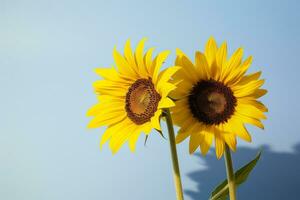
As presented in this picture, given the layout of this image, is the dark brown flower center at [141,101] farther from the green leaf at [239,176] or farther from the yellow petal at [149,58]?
the green leaf at [239,176]

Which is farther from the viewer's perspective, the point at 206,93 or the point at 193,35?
the point at 193,35

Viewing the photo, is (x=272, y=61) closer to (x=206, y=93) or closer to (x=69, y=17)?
(x=206, y=93)

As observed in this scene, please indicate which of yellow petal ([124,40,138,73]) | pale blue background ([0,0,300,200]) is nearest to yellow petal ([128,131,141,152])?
yellow petal ([124,40,138,73])

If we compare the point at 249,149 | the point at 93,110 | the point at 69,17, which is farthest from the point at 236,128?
the point at 69,17

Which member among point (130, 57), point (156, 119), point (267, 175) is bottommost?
point (267, 175)

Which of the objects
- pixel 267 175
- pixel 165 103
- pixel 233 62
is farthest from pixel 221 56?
pixel 267 175

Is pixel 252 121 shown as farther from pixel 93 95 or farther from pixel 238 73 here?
pixel 93 95
